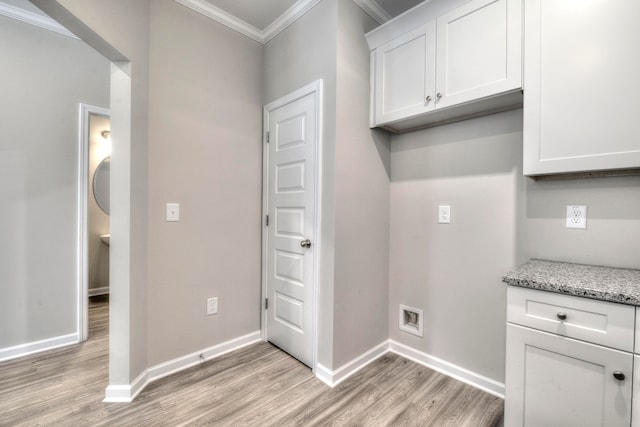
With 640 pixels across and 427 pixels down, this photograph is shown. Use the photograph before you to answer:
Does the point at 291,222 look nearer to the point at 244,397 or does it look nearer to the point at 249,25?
the point at 244,397

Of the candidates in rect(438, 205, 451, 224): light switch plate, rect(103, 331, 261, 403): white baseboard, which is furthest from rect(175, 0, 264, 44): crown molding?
rect(103, 331, 261, 403): white baseboard

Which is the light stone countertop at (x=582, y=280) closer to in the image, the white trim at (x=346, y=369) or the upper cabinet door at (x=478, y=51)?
the upper cabinet door at (x=478, y=51)

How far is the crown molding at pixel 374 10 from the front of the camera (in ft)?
6.46

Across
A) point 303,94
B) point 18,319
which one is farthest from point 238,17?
point 18,319

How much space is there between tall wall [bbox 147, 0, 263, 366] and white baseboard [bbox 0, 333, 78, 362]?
1.03 meters

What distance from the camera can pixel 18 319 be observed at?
2.12 metres

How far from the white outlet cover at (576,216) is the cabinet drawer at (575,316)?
592mm

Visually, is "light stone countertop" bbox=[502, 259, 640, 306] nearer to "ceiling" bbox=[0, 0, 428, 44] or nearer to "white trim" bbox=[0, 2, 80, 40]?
"ceiling" bbox=[0, 0, 428, 44]

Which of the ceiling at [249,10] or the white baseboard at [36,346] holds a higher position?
the ceiling at [249,10]

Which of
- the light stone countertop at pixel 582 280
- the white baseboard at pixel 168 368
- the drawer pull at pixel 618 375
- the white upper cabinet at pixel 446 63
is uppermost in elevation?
the white upper cabinet at pixel 446 63

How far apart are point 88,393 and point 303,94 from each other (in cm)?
236

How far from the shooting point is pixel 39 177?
2166 millimetres

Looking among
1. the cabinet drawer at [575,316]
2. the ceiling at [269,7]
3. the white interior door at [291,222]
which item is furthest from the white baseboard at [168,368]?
the ceiling at [269,7]

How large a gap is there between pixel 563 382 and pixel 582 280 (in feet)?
1.36
